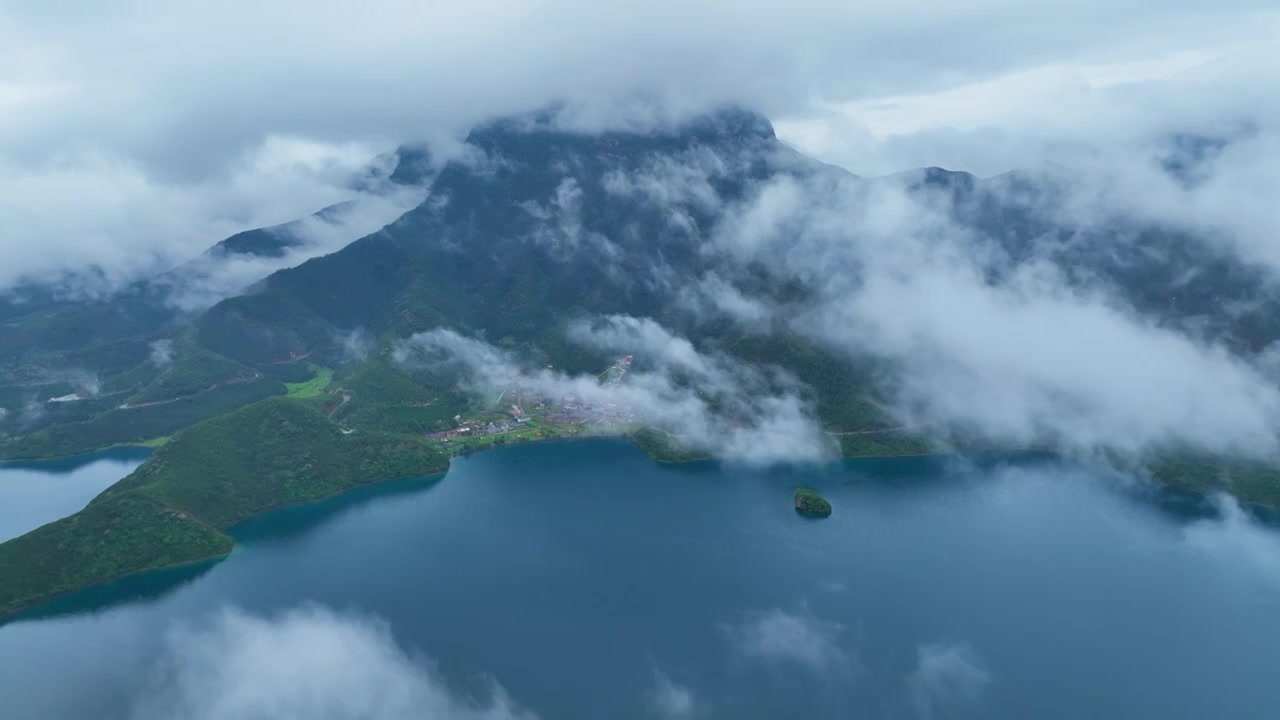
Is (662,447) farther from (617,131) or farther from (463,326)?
(617,131)

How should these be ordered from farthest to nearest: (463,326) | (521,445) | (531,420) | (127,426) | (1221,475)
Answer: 1. (463,326)
2. (531,420)
3. (127,426)
4. (521,445)
5. (1221,475)

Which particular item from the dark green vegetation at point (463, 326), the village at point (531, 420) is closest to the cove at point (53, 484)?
the dark green vegetation at point (463, 326)

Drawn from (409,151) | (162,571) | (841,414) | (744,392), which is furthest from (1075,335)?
(409,151)

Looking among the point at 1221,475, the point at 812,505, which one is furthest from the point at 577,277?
the point at 1221,475

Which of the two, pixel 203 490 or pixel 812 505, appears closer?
pixel 203 490

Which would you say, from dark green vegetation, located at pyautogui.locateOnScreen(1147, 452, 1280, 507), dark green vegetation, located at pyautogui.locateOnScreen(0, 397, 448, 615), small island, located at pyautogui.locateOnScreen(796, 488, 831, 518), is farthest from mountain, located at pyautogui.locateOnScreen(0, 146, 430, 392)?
dark green vegetation, located at pyautogui.locateOnScreen(1147, 452, 1280, 507)

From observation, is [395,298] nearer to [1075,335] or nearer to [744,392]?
[744,392]
